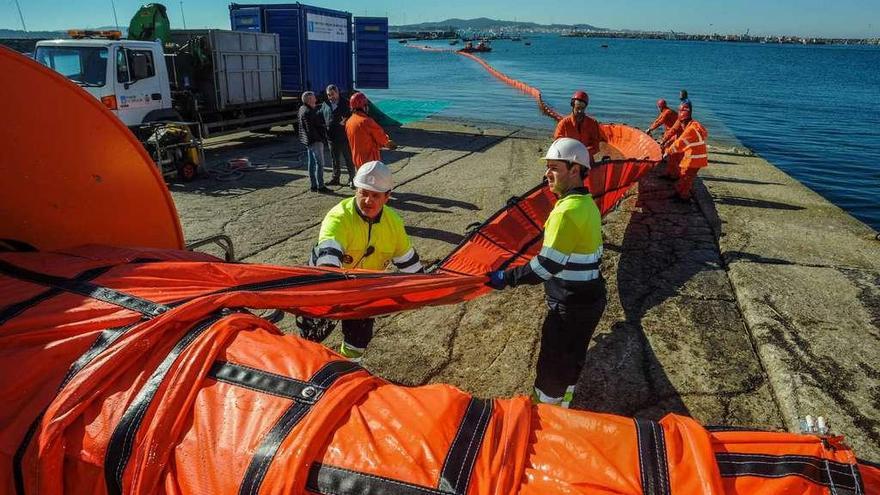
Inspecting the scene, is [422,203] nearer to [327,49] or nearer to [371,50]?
[327,49]

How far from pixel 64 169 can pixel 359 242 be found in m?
1.65

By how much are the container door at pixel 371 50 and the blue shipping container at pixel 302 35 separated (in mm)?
649

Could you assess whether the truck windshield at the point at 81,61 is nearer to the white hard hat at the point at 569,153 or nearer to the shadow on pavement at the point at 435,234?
the shadow on pavement at the point at 435,234

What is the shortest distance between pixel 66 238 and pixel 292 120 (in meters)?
13.2

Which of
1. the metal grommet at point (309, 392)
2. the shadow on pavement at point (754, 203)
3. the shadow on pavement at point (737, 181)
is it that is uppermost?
the metal grommet at point (309, 392)

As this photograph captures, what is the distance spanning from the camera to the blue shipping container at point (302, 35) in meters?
14.8

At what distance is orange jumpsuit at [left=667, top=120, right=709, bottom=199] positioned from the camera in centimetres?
801

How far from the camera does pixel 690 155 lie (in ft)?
26.5

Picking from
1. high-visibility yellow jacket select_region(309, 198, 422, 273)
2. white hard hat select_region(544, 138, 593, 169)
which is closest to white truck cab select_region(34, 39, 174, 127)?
high-visibility yellow jacket select_region(309, 198, 422, 273)

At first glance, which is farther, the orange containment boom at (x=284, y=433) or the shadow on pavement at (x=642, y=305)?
the shadow on pavement at (x=642, y=305)

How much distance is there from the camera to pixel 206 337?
1.53 m

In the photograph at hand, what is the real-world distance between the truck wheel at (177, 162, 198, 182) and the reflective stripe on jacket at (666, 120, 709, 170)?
8.95 metres

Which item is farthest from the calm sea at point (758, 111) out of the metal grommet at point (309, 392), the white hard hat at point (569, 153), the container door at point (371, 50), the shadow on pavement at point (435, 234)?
the metal grommet at point (309, 392)

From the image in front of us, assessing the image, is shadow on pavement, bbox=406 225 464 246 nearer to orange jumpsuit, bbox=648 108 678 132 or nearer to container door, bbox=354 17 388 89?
orange jumpsuit, bbox=648 108 678 132
